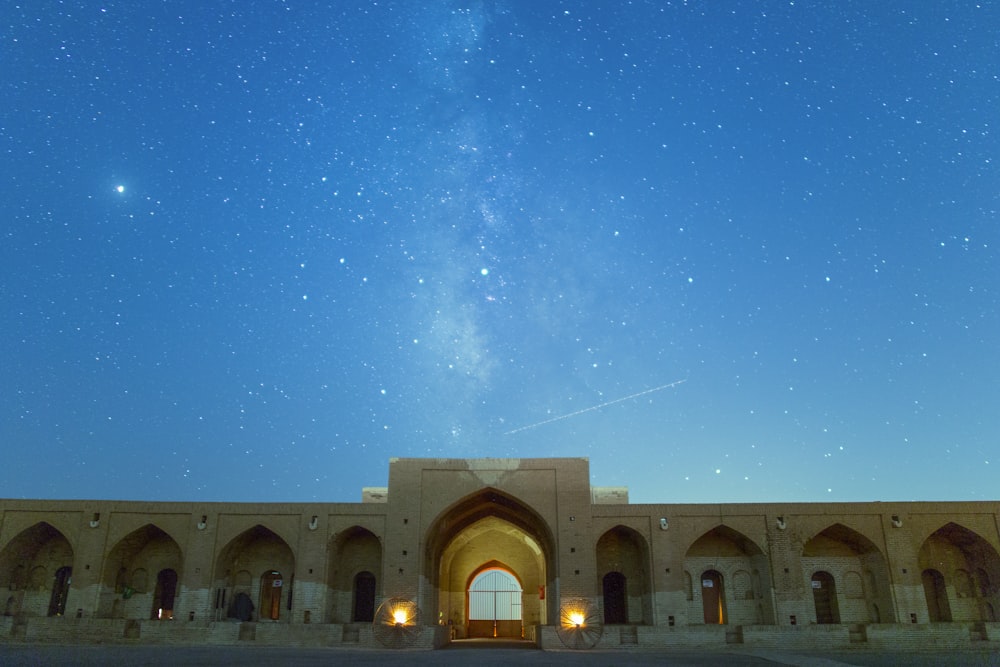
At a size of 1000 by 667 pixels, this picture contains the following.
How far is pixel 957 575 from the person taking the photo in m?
28.6

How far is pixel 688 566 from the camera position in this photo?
94.5ft

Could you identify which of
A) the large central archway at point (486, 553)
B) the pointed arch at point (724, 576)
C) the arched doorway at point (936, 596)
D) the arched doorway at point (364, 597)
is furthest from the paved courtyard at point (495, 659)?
the arched doorway at point (364, 597)

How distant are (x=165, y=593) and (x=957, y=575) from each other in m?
30.8

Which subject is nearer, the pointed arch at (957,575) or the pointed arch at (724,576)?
the pointed arch at (957,575)

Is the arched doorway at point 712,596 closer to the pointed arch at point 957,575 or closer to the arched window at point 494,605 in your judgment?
the pointed arch at point 957,575

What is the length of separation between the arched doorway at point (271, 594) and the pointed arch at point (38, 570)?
6.95 metres

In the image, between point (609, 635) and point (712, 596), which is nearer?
point (609, 635)

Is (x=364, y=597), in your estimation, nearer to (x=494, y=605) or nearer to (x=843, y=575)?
(x=494, y=605)

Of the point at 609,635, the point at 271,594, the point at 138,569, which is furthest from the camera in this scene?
the point at 271,594

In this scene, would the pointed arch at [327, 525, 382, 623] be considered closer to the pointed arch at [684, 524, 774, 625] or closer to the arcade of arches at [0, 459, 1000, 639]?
the arcade of arches at [0, 459, 1000, 639]

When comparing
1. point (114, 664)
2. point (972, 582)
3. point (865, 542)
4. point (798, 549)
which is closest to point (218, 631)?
point (114, 664)

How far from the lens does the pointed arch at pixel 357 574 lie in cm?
2927

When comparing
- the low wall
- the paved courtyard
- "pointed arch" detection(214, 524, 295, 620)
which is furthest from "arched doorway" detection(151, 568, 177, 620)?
the paved courtyard

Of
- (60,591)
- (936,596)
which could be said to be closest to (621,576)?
(936,596)
